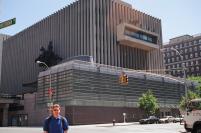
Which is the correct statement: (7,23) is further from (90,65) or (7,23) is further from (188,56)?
(188,56)

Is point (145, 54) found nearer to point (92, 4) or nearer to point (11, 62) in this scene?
point (92, 4)

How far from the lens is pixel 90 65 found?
2702 inches

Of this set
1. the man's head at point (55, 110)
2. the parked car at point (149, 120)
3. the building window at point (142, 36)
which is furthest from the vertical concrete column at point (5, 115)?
the man's head at point (55, 110)

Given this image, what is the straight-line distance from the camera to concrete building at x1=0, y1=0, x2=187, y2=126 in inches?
2596

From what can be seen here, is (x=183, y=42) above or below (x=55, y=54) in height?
above

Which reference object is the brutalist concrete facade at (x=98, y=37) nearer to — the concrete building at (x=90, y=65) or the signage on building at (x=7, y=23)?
the concrete building at (x=90, y=65)

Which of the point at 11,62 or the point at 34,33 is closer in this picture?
the point at 34,33

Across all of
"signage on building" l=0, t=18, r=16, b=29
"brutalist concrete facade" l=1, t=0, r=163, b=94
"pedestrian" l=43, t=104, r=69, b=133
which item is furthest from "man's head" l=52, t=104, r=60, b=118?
"brutalist concrete facade" l=1, t=0, r=163, b=94

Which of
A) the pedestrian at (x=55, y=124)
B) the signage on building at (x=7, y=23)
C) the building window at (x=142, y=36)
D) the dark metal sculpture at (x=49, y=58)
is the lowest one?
the pedestrian at (x=55, y=124)

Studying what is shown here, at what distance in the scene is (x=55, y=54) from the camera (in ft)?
317

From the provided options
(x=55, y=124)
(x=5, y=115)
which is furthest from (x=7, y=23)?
(x=5, y=115)

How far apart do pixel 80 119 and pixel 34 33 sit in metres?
53.5

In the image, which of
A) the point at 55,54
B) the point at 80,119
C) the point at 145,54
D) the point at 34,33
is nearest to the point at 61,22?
the point at 55,54

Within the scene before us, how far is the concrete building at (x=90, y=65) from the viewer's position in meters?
65.9
